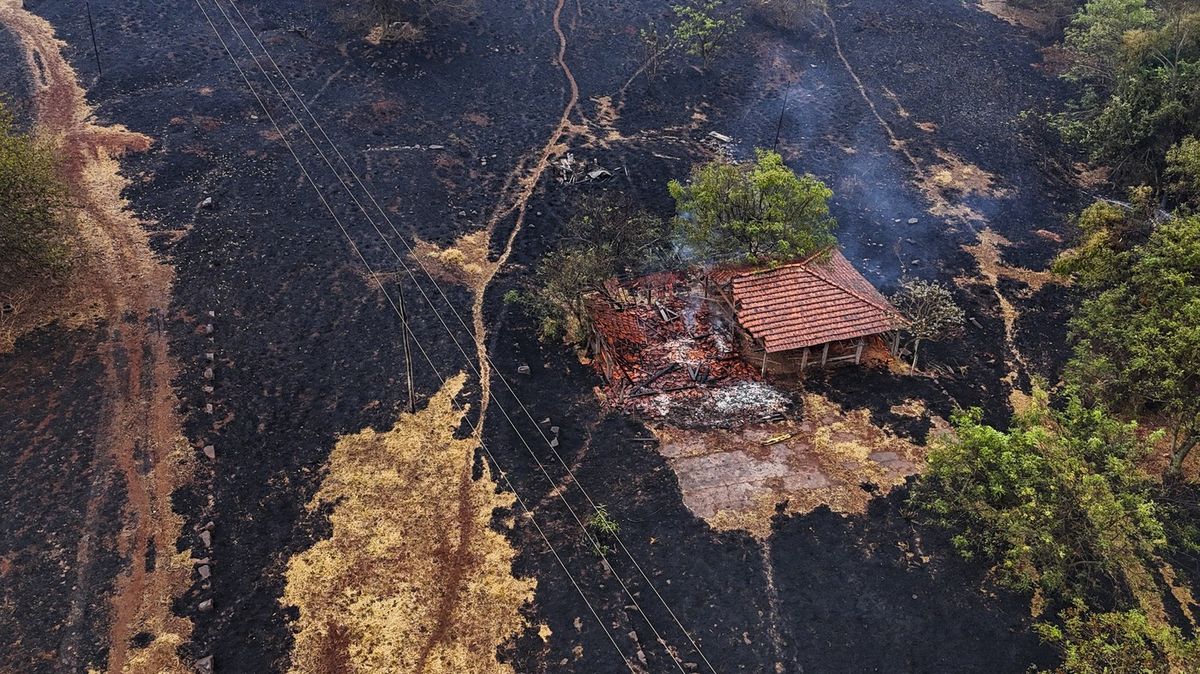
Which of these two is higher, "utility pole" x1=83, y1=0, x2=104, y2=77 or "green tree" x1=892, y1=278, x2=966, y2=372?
"utility pole" x1=83, y1=0, x2=104, y2=77

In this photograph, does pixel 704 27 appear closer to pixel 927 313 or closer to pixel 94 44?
pixel 927 313

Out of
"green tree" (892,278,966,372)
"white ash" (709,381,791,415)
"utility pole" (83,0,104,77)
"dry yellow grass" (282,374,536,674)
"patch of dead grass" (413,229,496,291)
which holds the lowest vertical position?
"dry yellow grass" (282,374,536,674)

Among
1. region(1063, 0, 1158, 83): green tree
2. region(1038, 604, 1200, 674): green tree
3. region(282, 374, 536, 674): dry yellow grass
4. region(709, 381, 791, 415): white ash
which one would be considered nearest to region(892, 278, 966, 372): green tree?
region(709, 381, 791, 415): white ash

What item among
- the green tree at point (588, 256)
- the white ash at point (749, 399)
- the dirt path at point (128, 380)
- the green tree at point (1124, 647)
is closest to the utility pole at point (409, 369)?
the green tree at point (588, 256)

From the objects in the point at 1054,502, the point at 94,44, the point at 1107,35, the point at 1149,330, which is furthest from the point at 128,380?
the point at 1107,35

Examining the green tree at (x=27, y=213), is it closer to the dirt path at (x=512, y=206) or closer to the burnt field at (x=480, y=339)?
the burnt field at (x=480, y=339)

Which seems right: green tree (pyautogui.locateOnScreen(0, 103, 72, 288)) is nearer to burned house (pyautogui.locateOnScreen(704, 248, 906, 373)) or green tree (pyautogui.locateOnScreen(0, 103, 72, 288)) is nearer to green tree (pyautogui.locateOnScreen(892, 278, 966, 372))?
burned house (pyautogui.locateOnScreen(704, 248, 906, 373))

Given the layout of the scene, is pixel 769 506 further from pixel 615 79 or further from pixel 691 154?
pixel 615 79
